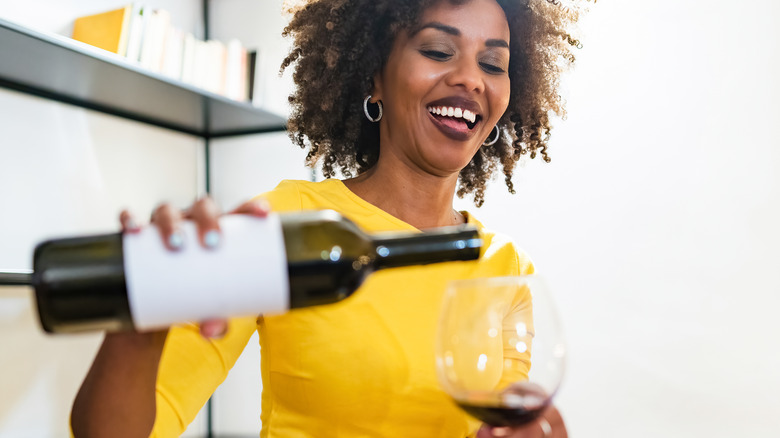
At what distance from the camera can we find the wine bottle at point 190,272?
51cm

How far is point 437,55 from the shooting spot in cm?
120

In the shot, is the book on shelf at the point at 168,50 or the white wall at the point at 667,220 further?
the white wall at the point at 667,220

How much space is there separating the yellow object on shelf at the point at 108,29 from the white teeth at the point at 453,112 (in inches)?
54.8

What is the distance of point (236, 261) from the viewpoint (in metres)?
0.52

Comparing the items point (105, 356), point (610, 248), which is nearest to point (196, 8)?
point (610, 248)

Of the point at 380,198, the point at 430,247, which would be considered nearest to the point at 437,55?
the point at 380,198

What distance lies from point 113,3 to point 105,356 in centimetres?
219

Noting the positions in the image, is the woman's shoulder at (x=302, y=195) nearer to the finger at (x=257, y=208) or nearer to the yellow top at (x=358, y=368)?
the yellow top at (x=358, y=368)

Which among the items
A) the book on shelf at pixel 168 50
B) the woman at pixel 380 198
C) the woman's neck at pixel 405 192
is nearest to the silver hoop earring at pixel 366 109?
the woman at pixel 380 198

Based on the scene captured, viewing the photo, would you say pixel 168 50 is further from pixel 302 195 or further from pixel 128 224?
pixel 128 224

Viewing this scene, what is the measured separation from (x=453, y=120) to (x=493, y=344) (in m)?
0.64

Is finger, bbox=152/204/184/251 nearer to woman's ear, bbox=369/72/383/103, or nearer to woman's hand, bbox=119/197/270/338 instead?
woman's hand, bbox=119/197/270/338

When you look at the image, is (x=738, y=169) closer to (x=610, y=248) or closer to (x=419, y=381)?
(x=610, y=248)

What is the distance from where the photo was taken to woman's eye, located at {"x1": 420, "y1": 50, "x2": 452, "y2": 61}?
119 centimetres
